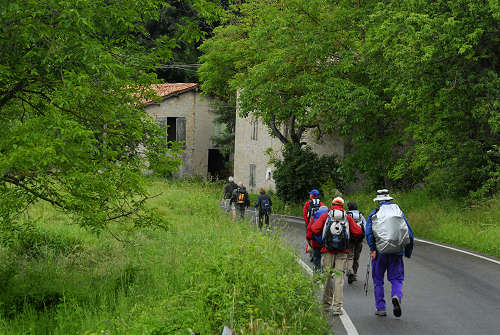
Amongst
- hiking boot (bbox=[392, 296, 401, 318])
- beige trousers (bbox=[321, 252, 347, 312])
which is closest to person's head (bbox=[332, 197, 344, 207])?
beige trousers (bbox=[321, 252, 347, 312])

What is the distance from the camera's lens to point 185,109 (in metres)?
48.2

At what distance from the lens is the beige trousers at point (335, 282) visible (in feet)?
28.8

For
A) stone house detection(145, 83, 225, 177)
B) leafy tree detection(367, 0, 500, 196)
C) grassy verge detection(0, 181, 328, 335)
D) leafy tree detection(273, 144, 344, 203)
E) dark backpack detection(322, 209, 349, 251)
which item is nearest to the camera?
grassy verge detection(0, 181, 328, 335)

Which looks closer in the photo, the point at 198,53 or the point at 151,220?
the point at 151,220

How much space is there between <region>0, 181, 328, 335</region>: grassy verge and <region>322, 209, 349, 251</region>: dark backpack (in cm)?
76

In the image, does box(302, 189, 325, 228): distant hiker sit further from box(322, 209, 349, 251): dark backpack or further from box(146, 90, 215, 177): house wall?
box(146, 90, 215, 177): house wall

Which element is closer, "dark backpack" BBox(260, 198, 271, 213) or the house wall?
"dark backpack" BBox(260, 198, 271, 213)

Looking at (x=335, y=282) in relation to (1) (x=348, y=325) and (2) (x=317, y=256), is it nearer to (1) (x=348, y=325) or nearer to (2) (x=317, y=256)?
(1) (x=348, y=325)

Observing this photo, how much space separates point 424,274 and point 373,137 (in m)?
14.5

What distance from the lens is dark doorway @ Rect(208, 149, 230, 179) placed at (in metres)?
52.1

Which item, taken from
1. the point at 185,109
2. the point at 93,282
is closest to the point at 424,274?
the point at 93,282

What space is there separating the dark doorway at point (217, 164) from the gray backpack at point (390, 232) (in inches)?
1698

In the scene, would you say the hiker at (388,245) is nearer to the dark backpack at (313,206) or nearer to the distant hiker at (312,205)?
the distant hiker at (312,205)

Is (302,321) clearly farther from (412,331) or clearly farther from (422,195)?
(422,195)
